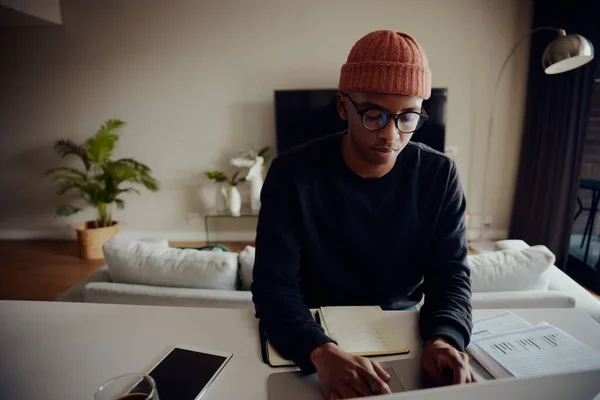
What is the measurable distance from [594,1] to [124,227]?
4.37 meters

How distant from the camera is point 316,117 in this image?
11.1 ft

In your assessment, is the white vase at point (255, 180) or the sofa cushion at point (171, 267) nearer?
the sofa cushion at point (171, 267)

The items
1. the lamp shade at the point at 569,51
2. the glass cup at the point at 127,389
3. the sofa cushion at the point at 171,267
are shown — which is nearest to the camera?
the glass cup at the point at 127,389

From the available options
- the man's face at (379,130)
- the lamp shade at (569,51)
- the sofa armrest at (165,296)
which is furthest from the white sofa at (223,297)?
the lamp shade at (569,51)

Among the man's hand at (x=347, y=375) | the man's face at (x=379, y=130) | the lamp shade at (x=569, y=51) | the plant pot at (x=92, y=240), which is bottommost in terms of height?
the plant pot at (x=92, y=240)

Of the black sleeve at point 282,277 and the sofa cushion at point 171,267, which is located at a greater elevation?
the black sleeve at point 282,277

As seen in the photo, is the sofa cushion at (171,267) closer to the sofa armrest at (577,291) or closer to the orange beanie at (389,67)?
the orange beanie at (389,67)

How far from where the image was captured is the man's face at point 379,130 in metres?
0.85

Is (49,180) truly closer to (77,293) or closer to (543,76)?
(77,293)

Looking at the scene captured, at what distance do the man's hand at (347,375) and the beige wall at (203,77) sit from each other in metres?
3.08

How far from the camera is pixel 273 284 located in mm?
885

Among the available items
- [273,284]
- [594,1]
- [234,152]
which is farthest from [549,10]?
[273,284]

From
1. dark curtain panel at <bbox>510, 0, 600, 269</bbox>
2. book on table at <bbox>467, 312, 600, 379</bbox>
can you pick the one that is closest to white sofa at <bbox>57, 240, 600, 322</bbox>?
book on table at <bbox>467, 312, 600, 379</bbox>

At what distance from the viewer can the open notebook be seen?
2.46 ft
